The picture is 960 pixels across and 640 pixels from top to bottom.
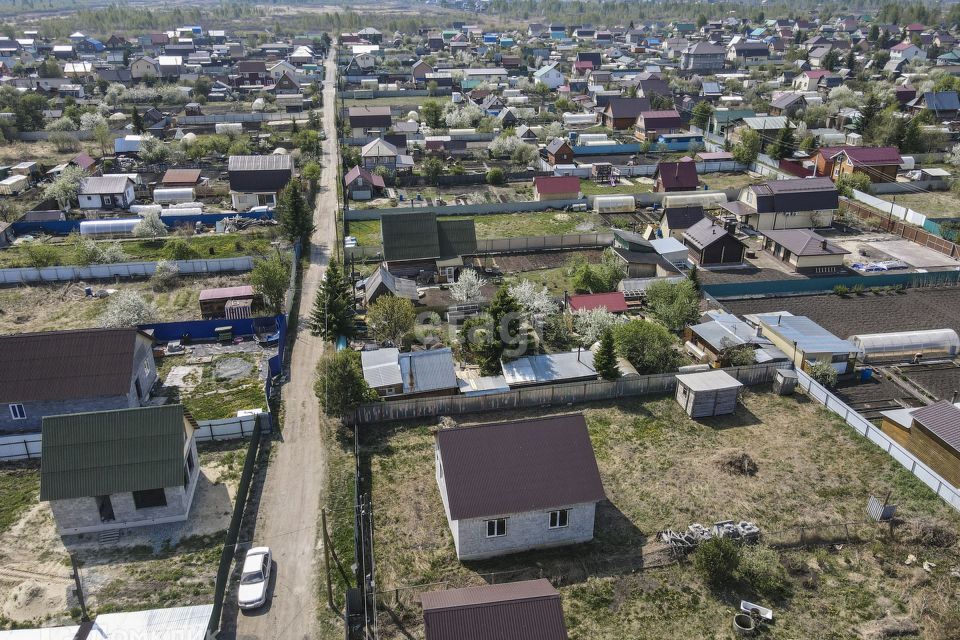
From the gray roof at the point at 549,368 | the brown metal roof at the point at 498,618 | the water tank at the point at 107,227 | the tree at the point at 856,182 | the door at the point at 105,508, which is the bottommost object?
the door at the point at 105,508

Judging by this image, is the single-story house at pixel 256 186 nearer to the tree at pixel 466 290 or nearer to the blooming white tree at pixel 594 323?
the tree at pixel 466 290

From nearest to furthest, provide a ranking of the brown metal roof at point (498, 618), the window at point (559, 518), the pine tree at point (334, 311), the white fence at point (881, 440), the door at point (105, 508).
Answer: the brown metal roof at point (498, 618) < the window at point (559, 518) < the door at point (105, 508) < the white fence at point (881, 440) < the pine tree at point (334, 311)

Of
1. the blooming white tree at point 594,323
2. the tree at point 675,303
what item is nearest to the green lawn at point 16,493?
the blooming white tree at point 594,323

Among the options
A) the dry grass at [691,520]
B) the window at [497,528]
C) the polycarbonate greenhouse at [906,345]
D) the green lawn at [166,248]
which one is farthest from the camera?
the green lawn at [166,248]

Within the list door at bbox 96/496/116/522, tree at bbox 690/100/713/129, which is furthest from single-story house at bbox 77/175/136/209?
tree at bbox 690/100/713/129

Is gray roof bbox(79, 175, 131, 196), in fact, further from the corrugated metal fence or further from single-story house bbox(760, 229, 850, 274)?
single-story house bbox(760, 229, 850, 274)

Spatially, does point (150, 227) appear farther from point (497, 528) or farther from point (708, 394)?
point (708, 394)
